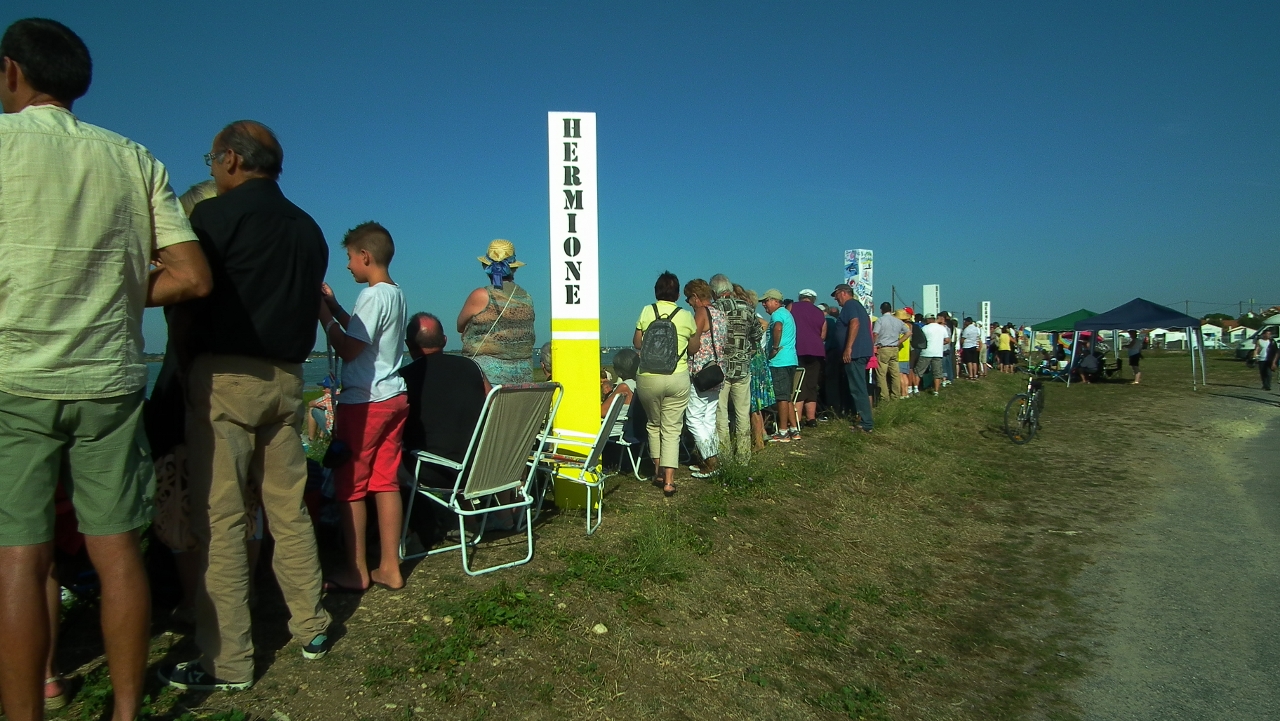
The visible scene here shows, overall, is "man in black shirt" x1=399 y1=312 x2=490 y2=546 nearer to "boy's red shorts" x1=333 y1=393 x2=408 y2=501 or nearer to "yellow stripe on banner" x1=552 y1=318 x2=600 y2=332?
"boy's red shorts" x1=333 y1=393 x2=408 y2=501

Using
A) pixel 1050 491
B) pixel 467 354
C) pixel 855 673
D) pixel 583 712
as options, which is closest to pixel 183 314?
pixel 583 712

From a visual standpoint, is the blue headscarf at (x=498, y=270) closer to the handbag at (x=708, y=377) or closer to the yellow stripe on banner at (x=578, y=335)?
the yellow stripe on banner at (x=578, y=335)

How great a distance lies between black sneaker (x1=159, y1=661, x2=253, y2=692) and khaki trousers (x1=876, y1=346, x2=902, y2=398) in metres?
12.7

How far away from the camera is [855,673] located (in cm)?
407

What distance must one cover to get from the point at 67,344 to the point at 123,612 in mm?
835

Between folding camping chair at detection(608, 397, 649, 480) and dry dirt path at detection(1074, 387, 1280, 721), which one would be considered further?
folding camping chair at detection(608, 397, 649, 480)

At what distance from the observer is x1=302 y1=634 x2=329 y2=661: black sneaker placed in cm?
322

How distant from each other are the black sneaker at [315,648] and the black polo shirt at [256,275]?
1118 millimetres

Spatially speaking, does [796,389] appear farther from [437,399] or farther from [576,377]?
[437,399]

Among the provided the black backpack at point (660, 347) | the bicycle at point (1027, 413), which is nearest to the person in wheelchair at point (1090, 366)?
the bicycle at point (1027, 413)

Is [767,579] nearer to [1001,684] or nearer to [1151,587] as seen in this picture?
[1001,684]

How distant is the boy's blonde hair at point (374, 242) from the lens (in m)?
4.01

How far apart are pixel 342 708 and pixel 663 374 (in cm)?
389

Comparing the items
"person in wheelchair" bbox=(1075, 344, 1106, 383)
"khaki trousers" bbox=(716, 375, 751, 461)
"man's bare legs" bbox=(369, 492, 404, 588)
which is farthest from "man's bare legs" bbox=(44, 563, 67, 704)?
"person in wheelchair" bbox=(1075, 344, 1106, 383)
